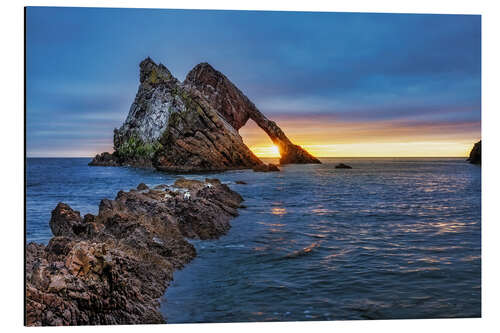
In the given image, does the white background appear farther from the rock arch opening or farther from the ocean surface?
the rock arch opening

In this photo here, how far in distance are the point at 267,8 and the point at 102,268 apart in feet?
15.0

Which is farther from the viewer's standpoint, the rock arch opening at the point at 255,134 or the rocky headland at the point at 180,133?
the rock arch opening at the point at 255,134

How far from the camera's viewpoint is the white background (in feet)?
15.4

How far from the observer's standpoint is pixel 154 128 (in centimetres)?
4525

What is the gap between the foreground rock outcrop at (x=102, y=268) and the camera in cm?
416

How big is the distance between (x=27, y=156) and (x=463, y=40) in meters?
7.24

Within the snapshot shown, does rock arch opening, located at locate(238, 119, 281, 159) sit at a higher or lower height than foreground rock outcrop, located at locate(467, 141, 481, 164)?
higher

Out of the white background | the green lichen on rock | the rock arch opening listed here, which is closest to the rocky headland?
the green lichen on rock

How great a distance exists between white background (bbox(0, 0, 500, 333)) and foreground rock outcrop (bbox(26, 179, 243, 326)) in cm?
18

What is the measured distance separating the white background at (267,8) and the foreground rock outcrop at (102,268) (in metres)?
0.18

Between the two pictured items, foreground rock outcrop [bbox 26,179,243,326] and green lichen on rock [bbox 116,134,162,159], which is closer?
foreground rock outcrop [bbox 26,179,243,326]

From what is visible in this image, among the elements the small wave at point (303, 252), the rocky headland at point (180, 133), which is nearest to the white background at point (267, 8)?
the small wave at point (303, 252)

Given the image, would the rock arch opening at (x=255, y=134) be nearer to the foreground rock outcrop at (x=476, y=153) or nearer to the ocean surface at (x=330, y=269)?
the ocean surface at (x=330, y=269)

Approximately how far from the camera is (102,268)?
175 inches
